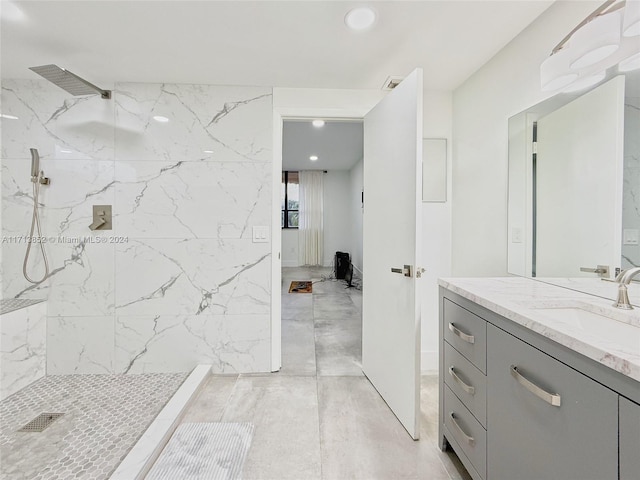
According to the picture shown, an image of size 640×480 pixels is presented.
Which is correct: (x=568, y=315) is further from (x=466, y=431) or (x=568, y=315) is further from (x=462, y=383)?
(x=466, y=431)

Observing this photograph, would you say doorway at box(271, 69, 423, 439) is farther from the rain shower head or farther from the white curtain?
the white curtain

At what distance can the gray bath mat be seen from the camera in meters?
1.26

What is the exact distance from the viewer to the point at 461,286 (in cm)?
124

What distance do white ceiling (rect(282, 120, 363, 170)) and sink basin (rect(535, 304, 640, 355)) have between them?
2645 mm

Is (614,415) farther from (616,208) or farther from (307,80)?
(307,80)

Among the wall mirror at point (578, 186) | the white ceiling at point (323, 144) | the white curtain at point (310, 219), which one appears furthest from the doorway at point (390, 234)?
the white curtain at point (310, 219)

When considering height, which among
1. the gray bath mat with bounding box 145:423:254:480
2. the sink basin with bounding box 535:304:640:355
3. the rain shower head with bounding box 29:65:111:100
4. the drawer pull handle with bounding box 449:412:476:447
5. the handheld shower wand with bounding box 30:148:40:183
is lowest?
the gray bath mat with bounding box 145:423:254:480

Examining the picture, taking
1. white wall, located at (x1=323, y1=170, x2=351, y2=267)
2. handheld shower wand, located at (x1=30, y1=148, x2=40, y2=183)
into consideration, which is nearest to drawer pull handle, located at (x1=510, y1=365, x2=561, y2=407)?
handheld shower wand, located at (x1=30, y1=148, x2=40, y2=183)

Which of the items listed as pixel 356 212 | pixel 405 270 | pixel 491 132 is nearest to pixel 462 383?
pixel 405 270

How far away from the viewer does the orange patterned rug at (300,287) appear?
4793mm

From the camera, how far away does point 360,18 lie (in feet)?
4.53

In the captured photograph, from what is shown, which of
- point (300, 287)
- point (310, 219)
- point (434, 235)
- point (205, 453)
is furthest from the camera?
point (310, 219)

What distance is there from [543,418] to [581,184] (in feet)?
3.25

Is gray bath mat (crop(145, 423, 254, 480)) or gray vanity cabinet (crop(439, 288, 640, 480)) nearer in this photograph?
gray vanity cabinet (crop(439, 288, 640, 480))
